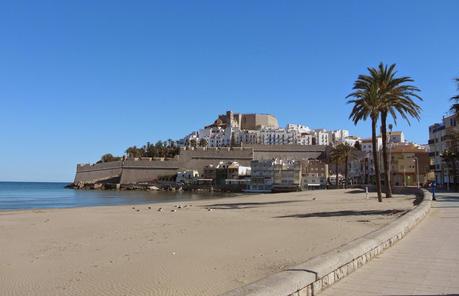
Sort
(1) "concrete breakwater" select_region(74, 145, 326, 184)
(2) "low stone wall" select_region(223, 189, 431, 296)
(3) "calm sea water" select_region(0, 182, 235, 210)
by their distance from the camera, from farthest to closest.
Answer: (1) "concrete breakwater" select_region(74, 145, 326, 184) → (3) "calm sea water" select_region(0, 182, 235, 210) → (2) "low stone wall" select_region(223, 189, 431, 296)

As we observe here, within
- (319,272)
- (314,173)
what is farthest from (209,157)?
(319,272)

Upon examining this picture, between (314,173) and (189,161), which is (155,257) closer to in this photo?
(314,173)

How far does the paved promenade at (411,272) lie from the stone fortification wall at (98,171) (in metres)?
168

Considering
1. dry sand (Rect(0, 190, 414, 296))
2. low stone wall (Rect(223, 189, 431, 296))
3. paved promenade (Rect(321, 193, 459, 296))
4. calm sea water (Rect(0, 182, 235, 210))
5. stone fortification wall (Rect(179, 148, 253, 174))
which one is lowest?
calm sea water (Rect(0, 182, 235, 210))

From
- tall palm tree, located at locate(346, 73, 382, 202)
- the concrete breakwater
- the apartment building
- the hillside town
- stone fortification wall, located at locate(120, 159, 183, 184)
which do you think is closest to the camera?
tall palm tree, located at locate(346, 73, 382, 202)

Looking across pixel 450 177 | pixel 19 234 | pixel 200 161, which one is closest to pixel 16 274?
pixel 19 234

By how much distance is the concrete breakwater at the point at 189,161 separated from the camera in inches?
6777

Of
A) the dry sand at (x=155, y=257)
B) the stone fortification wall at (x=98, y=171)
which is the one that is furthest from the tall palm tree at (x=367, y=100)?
the stone fortification wall at (x=98, y=171)

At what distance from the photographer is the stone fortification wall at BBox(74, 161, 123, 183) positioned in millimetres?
176875

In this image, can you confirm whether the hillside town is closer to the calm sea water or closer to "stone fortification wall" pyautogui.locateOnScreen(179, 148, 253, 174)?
"stone fortification wall" pyautogui.locateOnScreen(179, 148, 253, 174)

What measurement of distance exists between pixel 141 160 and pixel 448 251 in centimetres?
16754

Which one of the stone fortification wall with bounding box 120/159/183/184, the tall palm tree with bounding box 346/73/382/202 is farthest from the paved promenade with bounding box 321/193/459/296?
the stone fortification wall with bounding box 120/159/183/184

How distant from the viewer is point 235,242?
15.5m

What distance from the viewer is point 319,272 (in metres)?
7.51
